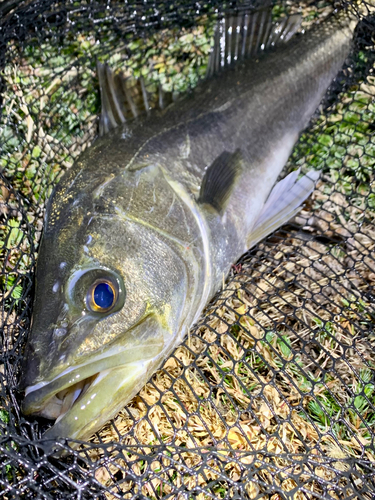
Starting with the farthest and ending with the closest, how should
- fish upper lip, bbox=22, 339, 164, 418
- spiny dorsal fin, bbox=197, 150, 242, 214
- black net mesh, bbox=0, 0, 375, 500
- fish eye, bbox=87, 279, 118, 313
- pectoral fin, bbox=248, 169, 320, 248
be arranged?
1. pectoral fin, bbox=248, 169, 320, 248
2. spiny dorsal fin, bbox=197, 150, 242, 214
3. black net mesh, bbox=0, 0, 375, 500
4. fish eye, bbox=87, 279, 118, 313
5. fish upper lip, bbox=22, 339, 164, 418

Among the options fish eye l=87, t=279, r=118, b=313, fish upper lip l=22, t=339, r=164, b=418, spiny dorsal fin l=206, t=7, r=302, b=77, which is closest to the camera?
fish upper lip l=22, t=339, r=164, b=418

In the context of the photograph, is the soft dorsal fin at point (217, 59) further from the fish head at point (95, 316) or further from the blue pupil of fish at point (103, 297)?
the blue pupil of fish at point (103, 297)

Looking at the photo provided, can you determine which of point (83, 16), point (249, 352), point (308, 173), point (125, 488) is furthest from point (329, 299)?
point (83, 16)

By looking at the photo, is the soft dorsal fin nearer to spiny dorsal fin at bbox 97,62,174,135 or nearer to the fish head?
spiny dorsal fin at bbox 97,62,174,135

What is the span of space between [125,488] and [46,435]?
0.72 m

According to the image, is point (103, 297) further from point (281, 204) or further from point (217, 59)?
point (217, 59)

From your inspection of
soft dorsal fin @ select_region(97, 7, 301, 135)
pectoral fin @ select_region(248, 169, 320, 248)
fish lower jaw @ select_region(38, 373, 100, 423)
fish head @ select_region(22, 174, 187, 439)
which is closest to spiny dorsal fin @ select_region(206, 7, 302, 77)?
soft dorsal fin @ select_region(97, 7, 301, 135)

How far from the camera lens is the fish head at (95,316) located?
6.76 feet

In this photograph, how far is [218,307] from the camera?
Answer: 2.96m

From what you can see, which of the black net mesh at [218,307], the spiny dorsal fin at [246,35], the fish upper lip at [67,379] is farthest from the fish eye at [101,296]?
the spiny dorsal fin at [246,35]

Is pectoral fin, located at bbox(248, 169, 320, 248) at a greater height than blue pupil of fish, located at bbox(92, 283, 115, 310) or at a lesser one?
lesser

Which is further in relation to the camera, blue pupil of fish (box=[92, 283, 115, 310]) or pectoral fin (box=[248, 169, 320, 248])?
pectoral fin (box=[248, 169, 320, 248])

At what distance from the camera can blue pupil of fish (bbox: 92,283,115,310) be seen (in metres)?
2.16

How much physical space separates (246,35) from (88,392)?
308cm
